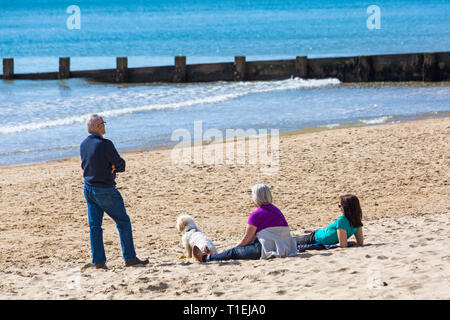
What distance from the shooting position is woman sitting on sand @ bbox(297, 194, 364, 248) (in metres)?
6.56

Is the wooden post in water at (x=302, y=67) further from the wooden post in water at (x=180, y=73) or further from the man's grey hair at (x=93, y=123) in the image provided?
the man's grey hair at (x=93, y=123)

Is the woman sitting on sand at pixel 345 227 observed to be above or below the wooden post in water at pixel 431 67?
below

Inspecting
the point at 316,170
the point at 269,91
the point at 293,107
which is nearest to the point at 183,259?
the point at 316,170

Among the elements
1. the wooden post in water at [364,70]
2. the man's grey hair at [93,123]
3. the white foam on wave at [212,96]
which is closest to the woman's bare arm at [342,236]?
the man's grey hair at [93,123]

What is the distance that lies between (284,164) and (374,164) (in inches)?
61.5

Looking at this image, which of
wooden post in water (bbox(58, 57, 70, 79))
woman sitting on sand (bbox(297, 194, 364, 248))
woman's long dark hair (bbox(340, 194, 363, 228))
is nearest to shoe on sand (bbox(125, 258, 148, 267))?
woman sitting on sand (bbox(297, 194, 364, 248))

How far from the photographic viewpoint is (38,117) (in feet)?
67.1

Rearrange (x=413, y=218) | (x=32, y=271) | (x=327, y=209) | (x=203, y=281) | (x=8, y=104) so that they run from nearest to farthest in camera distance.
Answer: (x=203, y=281)
(x=32, y=271)
(x=413, y=218)
(x=327, y=209)
(x=8, y=104)

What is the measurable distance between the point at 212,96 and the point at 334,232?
17518 mm

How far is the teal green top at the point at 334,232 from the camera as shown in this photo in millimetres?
6621

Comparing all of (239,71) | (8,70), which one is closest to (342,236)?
(239,71)

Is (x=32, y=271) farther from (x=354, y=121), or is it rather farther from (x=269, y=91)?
(x=269, y=91)

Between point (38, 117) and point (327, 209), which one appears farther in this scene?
point (38, 117)

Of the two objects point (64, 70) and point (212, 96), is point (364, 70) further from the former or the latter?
point (64, 70)
